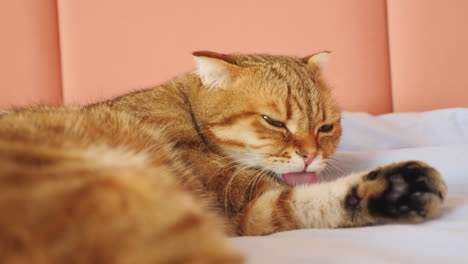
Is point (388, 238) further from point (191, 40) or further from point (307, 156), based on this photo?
point (191, 40)

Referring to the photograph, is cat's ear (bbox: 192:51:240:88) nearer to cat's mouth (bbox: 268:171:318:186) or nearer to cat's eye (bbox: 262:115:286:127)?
cat's eye (bbox: 262:115:286:127)

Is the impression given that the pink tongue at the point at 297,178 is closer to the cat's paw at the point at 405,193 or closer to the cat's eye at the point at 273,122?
the cat's eye at the point at 273,122

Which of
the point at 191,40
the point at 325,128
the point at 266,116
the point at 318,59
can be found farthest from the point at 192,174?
the point at 191,40

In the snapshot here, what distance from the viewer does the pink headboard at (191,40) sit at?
6.00ft

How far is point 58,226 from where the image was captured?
0.34 metres

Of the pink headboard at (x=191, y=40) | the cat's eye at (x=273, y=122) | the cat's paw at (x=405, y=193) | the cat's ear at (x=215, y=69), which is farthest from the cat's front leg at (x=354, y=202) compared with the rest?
the pink headboard at (x=191, y=40)

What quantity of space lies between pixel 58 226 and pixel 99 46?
1634 millimetres

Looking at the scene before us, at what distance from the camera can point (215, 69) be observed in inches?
40.5

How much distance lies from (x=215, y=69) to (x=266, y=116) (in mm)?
173

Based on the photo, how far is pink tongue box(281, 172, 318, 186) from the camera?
0.99 metres

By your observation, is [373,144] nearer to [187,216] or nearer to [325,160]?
[325,160]

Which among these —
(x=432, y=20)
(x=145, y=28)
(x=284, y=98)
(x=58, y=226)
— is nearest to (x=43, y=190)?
(x=58, y=226)

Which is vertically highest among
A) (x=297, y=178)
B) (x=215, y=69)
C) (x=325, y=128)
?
(x=215, y=69)

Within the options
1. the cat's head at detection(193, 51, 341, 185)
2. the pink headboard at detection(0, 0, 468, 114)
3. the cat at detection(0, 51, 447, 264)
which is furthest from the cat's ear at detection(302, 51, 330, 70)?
the pink headboard at detection(0, 0, 468, 114)
